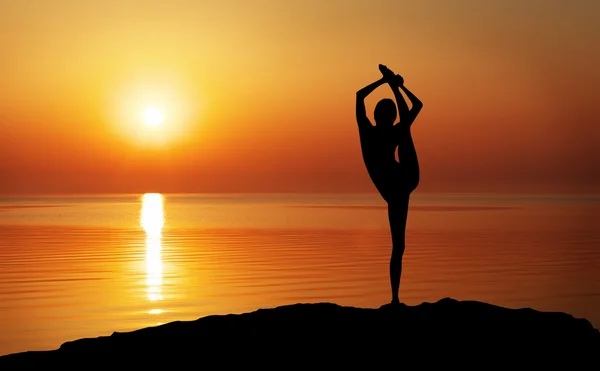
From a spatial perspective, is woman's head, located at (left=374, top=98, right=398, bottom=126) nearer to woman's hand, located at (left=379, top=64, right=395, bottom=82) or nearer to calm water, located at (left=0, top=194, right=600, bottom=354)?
woman's hand, located at (left=379, top=64, right=395, bottom=82)

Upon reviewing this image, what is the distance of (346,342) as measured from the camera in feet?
36.3

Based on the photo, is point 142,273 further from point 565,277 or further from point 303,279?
point 565,277

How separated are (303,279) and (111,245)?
1834 cm

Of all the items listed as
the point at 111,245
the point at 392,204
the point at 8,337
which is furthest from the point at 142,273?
the point at 392,204

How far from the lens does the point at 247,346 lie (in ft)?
36.4

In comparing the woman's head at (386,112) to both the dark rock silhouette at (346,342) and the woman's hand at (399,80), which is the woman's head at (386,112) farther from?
the dark rock silhouette at (346,342)

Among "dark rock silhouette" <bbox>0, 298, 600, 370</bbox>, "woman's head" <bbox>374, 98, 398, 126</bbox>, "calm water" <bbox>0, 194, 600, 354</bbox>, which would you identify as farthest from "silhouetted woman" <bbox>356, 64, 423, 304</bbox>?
"calm water" <bbox>0, 194, 600, 354</bbox>

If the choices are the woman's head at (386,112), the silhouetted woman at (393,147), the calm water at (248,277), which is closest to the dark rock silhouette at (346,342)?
the silhouetted woman at (393,147)

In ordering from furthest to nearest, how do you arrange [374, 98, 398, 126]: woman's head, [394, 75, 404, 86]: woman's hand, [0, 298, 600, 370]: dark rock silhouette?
[374, 98, 398, 126]: woman's head < [394, 75, 404, 86]: woman's hand < [0, 298, 600, 370]: dark rock silhouette

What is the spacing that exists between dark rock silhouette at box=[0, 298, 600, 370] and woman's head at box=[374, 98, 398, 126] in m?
2.98

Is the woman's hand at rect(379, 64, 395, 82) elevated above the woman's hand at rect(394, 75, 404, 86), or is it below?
above

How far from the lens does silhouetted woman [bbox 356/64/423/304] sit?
13008 millimetres

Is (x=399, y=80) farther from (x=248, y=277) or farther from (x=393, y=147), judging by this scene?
(x=248, y=277)

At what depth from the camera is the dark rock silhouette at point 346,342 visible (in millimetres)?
10734
